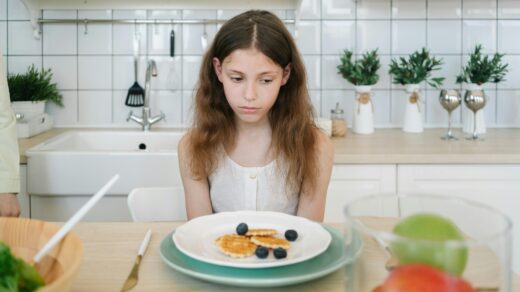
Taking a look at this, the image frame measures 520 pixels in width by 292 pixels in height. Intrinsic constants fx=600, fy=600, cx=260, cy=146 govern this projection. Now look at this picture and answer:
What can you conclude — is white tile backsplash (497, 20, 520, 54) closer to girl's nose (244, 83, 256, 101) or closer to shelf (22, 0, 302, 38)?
shelf (22, 0, 302, 38)

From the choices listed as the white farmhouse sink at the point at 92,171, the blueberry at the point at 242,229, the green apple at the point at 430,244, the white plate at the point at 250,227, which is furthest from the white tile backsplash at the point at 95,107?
the green apple at the point at 430,244

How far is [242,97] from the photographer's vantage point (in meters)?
1.26

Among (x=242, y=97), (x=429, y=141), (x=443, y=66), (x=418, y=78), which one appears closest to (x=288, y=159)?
(x=242, y=97)

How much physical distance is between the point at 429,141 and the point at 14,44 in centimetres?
161

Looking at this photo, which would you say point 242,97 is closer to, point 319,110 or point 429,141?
point 429,141

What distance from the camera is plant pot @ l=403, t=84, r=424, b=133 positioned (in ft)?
7.36

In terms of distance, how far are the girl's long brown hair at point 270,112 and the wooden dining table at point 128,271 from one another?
1.62 ft

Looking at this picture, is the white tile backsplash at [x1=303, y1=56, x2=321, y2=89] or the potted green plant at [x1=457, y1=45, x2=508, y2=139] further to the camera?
the white tile backsplash at [x1=303, y1=56, x2=321, y2=89]

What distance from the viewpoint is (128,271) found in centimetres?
80

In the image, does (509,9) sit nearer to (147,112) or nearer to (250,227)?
(147,112)

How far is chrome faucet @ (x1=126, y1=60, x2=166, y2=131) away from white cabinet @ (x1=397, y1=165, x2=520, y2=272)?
0.96 meters

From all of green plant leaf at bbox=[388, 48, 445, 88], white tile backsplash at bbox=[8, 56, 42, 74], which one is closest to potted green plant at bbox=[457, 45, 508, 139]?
green plant leaf at bbox=[388, 48, 445, 88]

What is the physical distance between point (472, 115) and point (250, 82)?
49.6 inches

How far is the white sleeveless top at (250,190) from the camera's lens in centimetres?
144
